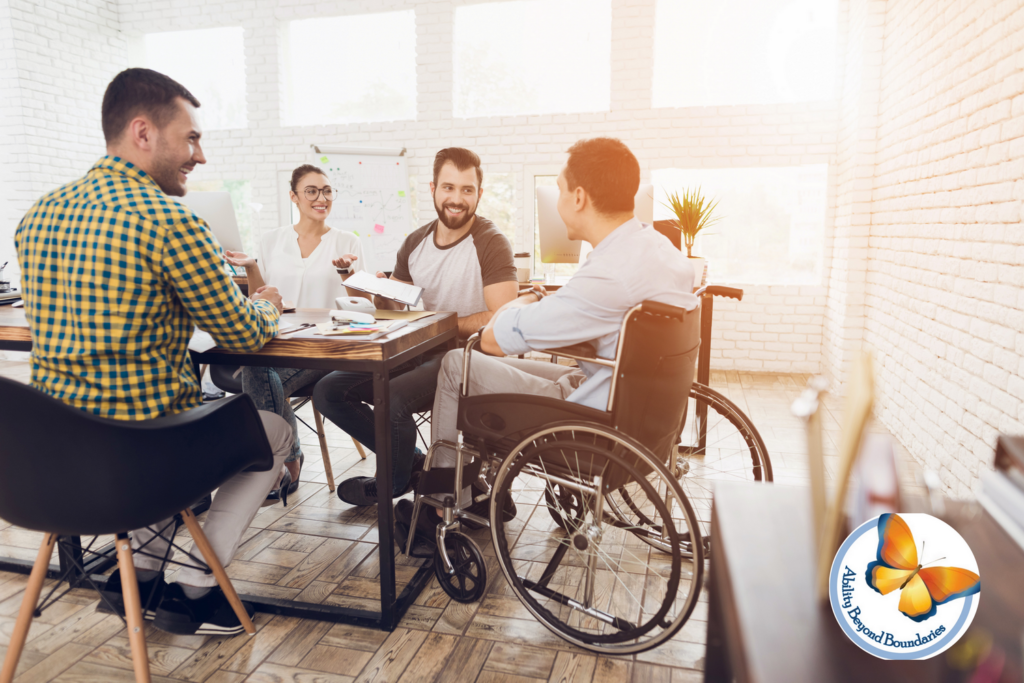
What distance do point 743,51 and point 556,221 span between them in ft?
8.77

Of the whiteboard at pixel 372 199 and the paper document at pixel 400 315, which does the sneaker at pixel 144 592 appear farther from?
the whiteboard at pixel 372 199

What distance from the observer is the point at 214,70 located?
5461mm

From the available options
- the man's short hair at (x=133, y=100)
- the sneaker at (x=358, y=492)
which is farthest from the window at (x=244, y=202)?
the man's short hair at (x=133, y=100)

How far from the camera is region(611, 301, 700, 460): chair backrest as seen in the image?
1.34 metres

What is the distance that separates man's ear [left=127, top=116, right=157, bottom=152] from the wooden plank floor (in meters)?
1.21

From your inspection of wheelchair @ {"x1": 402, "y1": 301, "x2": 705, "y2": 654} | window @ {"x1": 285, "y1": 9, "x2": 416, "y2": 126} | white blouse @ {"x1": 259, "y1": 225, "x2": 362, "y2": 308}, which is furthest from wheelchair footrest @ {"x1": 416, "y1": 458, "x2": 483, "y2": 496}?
window @ {"x1": 285, "y1": 9, "x2": 416, "y2": 126}

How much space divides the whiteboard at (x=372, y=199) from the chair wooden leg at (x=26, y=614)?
380 cm

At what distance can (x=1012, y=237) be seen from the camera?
202 cm

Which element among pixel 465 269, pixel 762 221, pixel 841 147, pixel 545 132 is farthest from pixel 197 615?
pixel 841 147

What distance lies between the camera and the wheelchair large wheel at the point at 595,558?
134 centimetres

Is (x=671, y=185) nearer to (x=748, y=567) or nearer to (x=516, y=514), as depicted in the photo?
(x=516, y=514)

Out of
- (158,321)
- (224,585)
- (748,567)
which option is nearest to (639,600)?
(224,585)

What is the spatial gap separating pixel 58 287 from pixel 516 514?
5.16ft

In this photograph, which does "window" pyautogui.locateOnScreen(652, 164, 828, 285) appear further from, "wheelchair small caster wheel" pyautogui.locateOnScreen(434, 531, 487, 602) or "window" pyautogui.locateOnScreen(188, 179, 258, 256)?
"wheelchair small caster wheel" pyautogui.locateOnScreen(434, 531, 487, 602)
